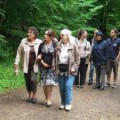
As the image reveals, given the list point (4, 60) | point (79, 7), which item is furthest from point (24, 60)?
point (79, 7)

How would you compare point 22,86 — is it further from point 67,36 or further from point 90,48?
point 67,36

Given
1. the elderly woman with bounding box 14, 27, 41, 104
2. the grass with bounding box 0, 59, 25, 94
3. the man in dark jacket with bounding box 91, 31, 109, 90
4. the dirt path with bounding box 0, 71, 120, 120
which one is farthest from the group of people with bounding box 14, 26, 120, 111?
the man in dark jacket with bounding box 91, 31, 109, 90

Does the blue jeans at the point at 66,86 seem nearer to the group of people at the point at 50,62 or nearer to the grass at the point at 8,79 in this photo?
the group of people at the point at 50,62

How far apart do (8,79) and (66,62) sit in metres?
4.09

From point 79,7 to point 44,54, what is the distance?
12.3 m

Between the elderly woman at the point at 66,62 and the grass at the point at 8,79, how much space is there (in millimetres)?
2771

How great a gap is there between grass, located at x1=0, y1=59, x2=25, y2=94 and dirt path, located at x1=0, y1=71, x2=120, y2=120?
1.58 feet

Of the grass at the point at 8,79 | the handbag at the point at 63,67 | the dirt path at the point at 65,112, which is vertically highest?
the handbag at the point at 63,67

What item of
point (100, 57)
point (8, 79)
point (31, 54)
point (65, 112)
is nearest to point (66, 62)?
point (31, 54)

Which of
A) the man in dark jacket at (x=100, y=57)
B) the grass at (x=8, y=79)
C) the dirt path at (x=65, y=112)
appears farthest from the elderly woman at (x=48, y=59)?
the man in dark jacket at (x=100, y=57)

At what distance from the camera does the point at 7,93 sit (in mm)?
10586

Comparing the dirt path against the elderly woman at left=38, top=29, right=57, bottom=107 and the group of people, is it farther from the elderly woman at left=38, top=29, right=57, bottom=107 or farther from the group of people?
the elderly woman at left=38, top=29, right=57, bottom=107

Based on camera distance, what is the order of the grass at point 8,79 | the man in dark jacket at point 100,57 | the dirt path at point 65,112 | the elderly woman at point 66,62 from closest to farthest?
the dirt path at point 65,112 < the elderly woman at point 66,62 < the grass at point 8,79 < the man in dark jacket at point 100,57

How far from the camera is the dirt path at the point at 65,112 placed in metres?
8.28
